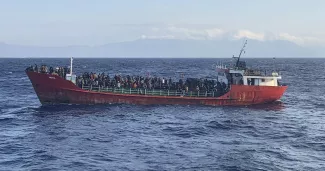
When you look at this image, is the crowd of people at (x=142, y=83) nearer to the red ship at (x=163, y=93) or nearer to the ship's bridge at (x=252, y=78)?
the red ship at (x=163, y=93)

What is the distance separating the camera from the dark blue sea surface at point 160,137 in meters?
23.7

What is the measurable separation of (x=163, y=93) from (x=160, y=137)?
15.1 meters

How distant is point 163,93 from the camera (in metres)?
45.1

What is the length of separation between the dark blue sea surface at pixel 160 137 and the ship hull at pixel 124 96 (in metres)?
0.89

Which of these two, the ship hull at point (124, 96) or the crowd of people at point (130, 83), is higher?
the crowd of people at point (130, 83)

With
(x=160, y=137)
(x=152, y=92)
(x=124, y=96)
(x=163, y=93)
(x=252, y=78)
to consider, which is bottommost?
(x=160, y=137)

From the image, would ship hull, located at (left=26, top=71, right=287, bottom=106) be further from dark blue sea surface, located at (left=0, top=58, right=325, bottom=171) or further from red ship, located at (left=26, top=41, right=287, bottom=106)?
dark blue sea surface, located at (left=0, top=58, right=325, bottom=171)

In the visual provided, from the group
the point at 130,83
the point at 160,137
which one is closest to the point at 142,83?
the point at 130,83

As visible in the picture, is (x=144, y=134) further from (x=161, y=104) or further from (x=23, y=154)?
(x=161, y=104)

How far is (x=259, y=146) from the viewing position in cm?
2789

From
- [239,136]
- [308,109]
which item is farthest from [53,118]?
[308,109]

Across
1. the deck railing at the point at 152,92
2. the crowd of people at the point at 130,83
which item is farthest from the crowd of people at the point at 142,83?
the deck railing at the point at 152,92

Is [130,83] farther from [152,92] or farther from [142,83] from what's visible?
[152,92]

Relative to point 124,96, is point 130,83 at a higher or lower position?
higher
